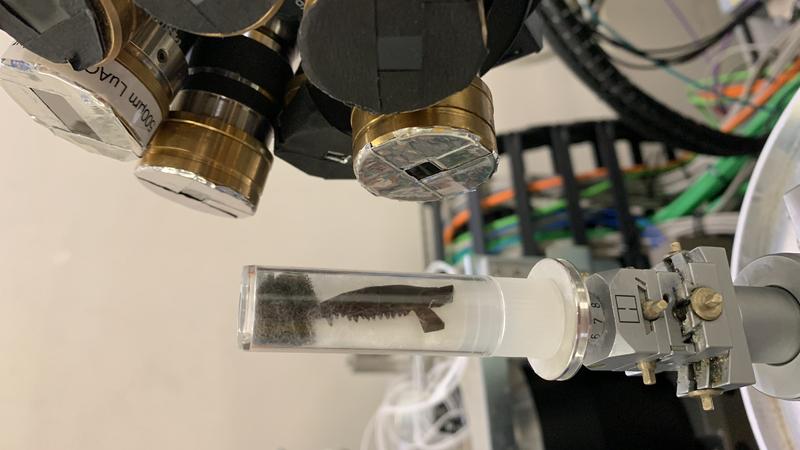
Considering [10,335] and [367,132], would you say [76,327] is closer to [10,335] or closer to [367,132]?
[10,335]

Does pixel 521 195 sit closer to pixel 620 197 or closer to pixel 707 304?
pixel 620 197

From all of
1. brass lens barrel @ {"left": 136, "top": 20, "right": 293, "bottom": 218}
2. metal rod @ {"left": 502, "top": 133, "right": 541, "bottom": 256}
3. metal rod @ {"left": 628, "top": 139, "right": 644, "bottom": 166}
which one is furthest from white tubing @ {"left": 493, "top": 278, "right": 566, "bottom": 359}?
metal rod @ {"left": 628, "top": 139, "right": 644, "bottom": 166}

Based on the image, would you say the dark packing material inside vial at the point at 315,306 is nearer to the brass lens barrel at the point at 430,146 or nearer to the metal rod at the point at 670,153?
the brass lens barrel at the point at 430,146

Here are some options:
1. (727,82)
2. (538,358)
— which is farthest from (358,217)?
(538,358)

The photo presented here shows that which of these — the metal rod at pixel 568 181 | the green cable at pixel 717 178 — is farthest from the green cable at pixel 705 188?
the metal rod at pixel 568 181

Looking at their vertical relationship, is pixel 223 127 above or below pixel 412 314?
above

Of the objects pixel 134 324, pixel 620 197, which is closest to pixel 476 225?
pixel 620 197
